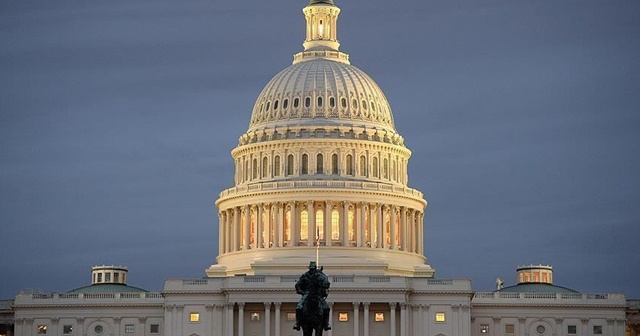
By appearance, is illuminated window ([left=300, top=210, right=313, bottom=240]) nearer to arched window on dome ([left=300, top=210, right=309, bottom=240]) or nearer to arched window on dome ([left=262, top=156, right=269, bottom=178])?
arched window on dome ([left=300, top=210, right=309, bottom=240])

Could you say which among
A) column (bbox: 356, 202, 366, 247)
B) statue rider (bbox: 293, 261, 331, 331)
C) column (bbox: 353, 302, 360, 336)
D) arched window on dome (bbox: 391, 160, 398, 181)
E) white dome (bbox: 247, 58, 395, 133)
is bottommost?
statue rider (bbox: 293, 261, 331, 331)

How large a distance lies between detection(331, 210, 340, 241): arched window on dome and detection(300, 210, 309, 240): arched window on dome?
262cm

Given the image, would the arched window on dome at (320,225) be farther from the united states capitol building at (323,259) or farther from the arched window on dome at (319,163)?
the arched window on dome at (319,163)

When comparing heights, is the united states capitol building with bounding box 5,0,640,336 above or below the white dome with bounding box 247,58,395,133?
below

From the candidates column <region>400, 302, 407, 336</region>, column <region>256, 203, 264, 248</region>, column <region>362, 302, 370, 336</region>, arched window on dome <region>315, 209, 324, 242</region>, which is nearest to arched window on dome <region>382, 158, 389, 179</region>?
arched window on dome <region>315, 209, 324, 242</region>

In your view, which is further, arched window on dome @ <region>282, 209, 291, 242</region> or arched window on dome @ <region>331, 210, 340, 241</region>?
arched window on dome @ <region>282, 209, 291, 242</region>

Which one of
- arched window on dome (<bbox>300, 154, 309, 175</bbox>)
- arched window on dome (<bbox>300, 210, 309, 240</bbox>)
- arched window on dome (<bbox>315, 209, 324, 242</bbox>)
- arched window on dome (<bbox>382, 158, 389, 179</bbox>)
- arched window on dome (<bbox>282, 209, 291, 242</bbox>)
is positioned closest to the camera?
arched window on dome (<bbox>315, 209, 324, 242</bbox>)

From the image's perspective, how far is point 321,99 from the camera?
194375 mm

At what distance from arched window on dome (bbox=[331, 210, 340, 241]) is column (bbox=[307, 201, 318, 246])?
1.93m

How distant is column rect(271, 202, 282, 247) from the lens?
187 meters

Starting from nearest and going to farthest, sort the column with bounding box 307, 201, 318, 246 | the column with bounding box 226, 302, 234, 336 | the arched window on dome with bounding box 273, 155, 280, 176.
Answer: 1. the column with bounding box 226, 302, 234, 336
2. the column with bounding box 307, 201, 318, 246
3. the arched window on dome with bounding box 273, 155, 280, 176

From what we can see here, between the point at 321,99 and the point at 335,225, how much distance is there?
15.0 metres

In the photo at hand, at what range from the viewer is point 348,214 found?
617ft

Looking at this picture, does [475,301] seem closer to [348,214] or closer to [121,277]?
[348,214]
